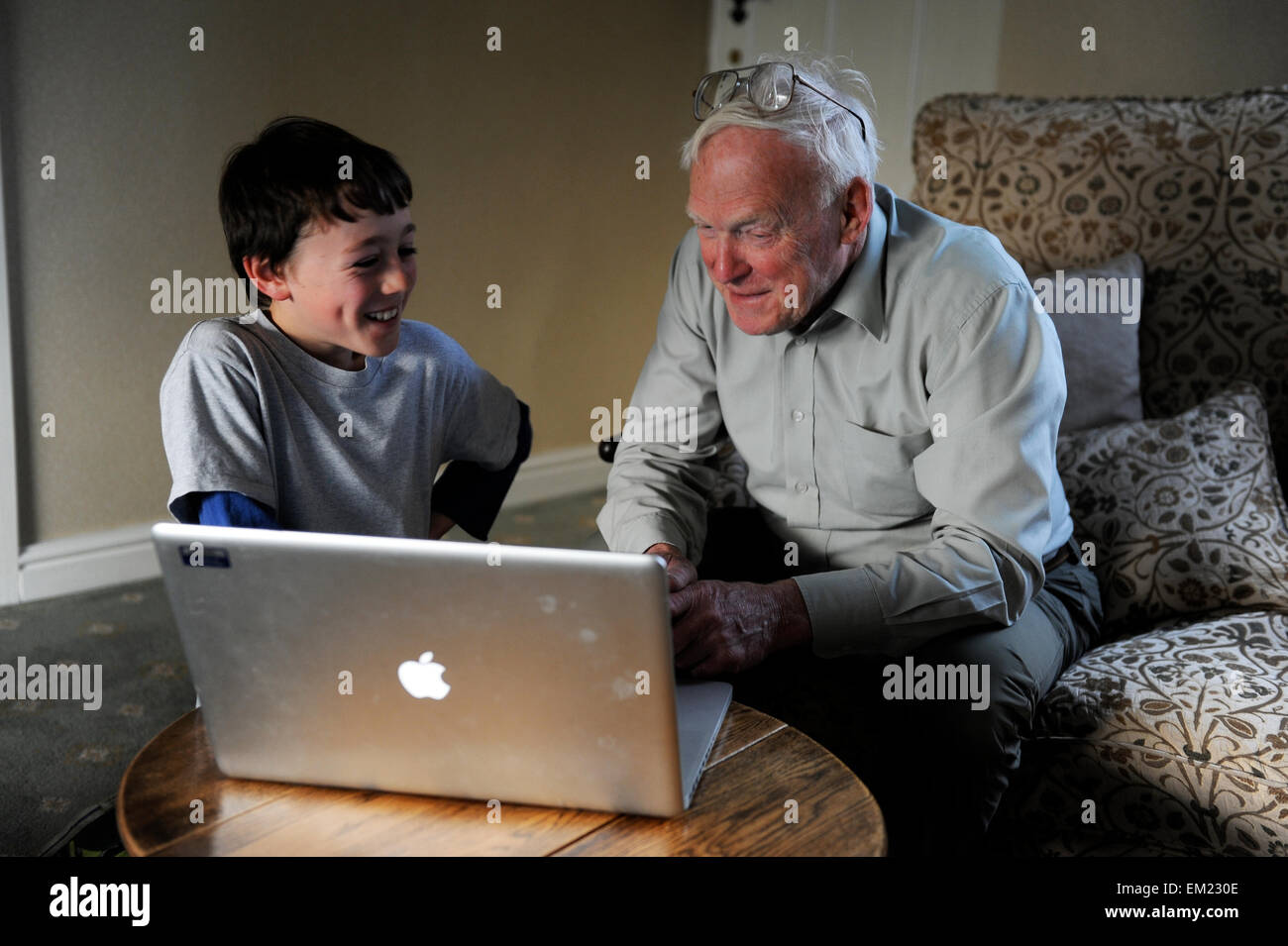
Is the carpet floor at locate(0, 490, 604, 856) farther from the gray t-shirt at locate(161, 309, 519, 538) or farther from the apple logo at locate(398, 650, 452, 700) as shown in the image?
the apple logo at locate(398, 650, 452, 700)

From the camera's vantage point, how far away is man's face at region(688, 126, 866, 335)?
53.7 inches

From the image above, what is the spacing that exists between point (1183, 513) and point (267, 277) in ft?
4.13

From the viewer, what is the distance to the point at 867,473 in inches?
59.0

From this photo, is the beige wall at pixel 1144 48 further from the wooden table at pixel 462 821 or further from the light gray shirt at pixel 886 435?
the wooden table at pixel 462 821

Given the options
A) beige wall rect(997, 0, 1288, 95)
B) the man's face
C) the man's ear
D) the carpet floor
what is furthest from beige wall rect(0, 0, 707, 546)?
the man's ear

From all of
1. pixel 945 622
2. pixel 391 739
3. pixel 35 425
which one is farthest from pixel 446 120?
pixel 391 739

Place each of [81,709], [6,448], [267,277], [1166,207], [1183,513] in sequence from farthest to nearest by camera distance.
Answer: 1. [6,448]
2. [81,709]
3. [1166,207]
4. [1183,513]
5. [267,277]

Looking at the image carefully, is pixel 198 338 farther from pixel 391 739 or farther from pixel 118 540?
pixel 118 540

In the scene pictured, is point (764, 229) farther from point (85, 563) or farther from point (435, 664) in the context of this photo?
point (85, 563)

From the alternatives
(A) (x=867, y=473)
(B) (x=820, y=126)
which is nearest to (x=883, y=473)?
(A) (x=867, y=473)

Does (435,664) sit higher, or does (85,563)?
(435,664)

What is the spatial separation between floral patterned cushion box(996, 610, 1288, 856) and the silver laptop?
693 millimetres
